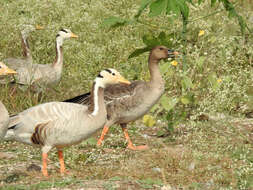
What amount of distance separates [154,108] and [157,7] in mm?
1871

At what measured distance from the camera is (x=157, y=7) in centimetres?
722

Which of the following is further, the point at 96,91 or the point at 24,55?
the point at 24,55

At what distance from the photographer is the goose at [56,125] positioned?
652 cm

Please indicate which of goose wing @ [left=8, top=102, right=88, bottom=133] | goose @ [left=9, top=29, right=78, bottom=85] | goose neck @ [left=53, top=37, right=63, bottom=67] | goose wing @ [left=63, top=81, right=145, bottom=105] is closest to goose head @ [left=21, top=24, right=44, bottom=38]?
goose neck @ [left=53, top=37, right=63, bottom=67]

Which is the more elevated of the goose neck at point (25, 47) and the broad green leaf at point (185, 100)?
the goose neck at point (25, 47)

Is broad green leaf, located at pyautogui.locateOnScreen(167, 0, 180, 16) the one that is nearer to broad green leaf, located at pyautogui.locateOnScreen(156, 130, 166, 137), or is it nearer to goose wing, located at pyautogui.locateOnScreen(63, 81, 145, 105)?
goose wing, located at pyautogui.locateOnScreen(63, 81, 145, 105)

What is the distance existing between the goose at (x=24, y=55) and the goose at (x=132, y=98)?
2617mm

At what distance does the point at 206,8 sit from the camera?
13898 mm

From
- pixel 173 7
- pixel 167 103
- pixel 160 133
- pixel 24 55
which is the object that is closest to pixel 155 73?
pixel 167 103

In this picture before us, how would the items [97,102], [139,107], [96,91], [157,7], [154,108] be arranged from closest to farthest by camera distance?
[97,102] → [96,91] → [157,7] → [139,107] → [154,108]

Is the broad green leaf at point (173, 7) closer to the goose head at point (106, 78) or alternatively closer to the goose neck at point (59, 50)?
the goose head at point (106, 78)

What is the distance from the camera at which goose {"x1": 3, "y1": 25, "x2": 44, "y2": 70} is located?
1040 centimetres

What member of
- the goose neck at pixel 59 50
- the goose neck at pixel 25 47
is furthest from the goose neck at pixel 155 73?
the goose neck at pixel 25 47

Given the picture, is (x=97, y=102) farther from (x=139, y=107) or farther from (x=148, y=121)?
(x=148, y=121)
